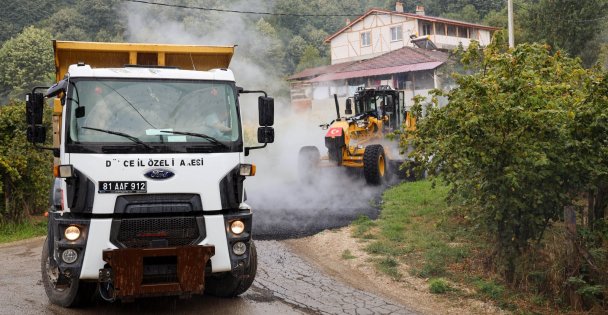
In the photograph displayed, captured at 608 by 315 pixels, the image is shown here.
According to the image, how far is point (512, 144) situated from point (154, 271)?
4468 mm

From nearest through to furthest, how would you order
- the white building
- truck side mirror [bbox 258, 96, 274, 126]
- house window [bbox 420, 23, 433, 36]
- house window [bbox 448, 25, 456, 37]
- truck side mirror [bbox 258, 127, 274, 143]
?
truck side mirror [bbox 258, 96, 274, 126]
truck side mirror [bbox 258, 127, 274, 143]
house window [bbox 420, 23, 433, 36]
the white building
house window [bbox 448, 25, 456, 37]

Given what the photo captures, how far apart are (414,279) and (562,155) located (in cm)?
247

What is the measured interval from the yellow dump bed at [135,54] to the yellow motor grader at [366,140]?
27.1 ft

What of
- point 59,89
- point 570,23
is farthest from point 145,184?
point 570,23

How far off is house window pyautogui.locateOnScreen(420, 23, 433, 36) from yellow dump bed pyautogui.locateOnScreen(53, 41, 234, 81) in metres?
42.2

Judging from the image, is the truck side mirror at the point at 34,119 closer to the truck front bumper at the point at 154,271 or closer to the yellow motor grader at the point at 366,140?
the truck front bumper at the point at 154,271

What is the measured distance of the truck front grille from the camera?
5809 mm

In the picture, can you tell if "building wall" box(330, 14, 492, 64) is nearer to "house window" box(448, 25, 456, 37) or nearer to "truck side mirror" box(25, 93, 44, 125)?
"house window" box(448, 25, 456, 37)

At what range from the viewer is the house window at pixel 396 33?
49125 mm

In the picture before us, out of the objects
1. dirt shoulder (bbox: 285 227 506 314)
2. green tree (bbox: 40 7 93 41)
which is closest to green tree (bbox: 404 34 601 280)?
dirt shoulder (bbox: 285 227 506 314)

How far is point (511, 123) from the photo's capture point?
24.2 ft

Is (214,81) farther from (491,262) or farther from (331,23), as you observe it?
(331,23)

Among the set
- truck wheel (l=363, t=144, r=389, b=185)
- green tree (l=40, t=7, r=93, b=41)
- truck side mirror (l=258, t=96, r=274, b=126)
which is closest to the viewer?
truck side mirror (l=258, t=96, r=274, b=126)

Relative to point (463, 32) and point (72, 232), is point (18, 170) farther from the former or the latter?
point (463, 32)
